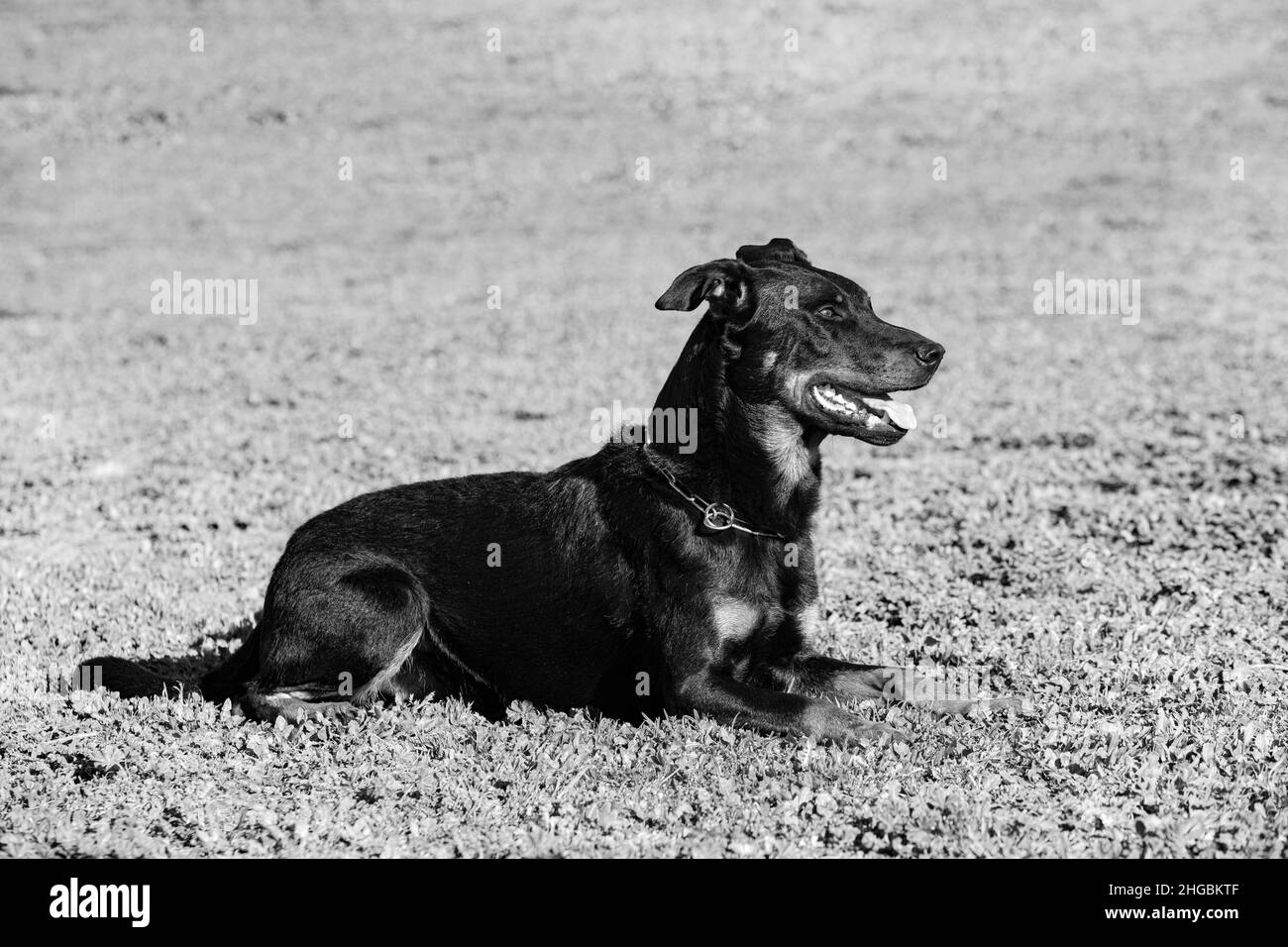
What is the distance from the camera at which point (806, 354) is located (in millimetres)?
6926

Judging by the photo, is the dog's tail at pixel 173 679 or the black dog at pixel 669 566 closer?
the black dog at pixel 669 566

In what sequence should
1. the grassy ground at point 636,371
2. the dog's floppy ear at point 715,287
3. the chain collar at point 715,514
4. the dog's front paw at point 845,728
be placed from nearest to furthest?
the grassy ground at point 636,371 < the dog's front paw at point 845,728 < the dog's floppy ear at point 715,287 < the chain collar at point 715,514

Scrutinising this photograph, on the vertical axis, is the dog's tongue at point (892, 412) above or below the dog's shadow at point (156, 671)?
above

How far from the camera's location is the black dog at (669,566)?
679 cm

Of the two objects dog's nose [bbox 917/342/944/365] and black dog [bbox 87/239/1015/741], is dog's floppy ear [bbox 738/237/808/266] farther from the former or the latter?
dog's nose [bbox 917/342/944/365]

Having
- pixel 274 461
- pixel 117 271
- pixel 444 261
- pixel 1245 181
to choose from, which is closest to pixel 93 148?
pixel 117 271

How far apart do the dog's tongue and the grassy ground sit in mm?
1525

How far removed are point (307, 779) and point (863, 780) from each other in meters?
2.62

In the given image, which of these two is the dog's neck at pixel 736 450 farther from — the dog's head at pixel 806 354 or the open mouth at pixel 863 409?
the open mouth at pixel 863 409

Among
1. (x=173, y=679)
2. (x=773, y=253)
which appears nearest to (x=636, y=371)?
(x=773, y=253)

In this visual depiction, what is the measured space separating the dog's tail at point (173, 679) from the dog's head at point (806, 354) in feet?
10.4

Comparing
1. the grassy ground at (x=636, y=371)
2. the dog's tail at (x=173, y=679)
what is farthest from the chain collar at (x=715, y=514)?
Result: the dog's tail at (x=173, y=679)

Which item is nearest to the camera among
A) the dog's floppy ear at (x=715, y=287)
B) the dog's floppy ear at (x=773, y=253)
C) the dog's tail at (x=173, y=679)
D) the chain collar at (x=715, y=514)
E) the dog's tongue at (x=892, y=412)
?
the dog's floppy ear at (x=715, y=287)

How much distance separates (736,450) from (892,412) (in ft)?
2.77
